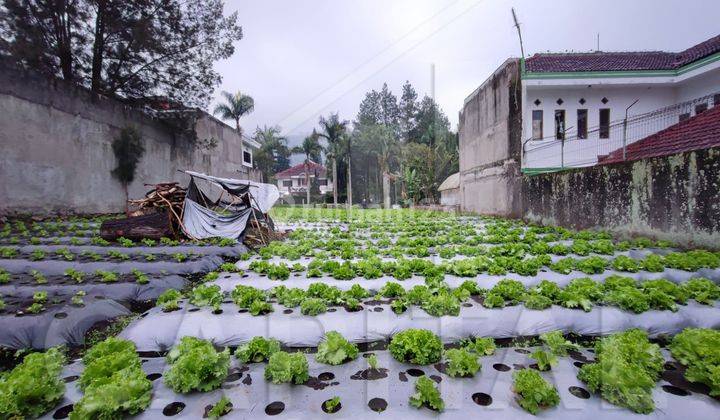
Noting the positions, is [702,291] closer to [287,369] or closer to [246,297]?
[287,369]

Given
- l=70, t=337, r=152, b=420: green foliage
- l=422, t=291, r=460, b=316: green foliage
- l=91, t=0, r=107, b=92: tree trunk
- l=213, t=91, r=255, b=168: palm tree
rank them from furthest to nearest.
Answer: l=213, t=91, r=255, b=168: palm tree, l=91, t=0, r=107, b=92: tree trunk, l=422, t=291, r=460, b=316: green foliage, l=70, t=337, r=152, b=420: green foliage

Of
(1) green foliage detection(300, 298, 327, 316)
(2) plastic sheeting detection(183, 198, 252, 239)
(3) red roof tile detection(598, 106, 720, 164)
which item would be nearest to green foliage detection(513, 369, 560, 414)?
(1) green foliage detection(300, 298, 327, 316)

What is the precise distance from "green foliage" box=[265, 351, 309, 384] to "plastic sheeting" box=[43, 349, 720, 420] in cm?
7

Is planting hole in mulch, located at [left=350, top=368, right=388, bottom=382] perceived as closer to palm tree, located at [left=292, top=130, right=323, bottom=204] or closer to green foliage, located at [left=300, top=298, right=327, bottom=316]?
green foliage, located at [left=300, top=298, right=327, bottom=316]

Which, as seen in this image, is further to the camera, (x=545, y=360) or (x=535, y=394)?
(x=545, y=360)

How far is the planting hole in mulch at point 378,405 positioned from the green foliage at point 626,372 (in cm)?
158

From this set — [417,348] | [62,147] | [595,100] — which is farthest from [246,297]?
[595,100]

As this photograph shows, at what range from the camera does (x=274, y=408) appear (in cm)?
248

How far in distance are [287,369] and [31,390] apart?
1769 millimetres

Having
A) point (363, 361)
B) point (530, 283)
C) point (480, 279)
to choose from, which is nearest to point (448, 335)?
point (363, 361)

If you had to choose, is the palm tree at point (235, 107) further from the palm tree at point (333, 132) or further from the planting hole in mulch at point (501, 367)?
the planting hole in mulch at point (501, 367)

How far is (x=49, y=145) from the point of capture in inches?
491

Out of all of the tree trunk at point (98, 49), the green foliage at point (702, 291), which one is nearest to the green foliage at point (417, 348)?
the green foliage at point (702, 291)

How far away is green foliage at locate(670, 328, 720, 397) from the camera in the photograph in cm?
245
